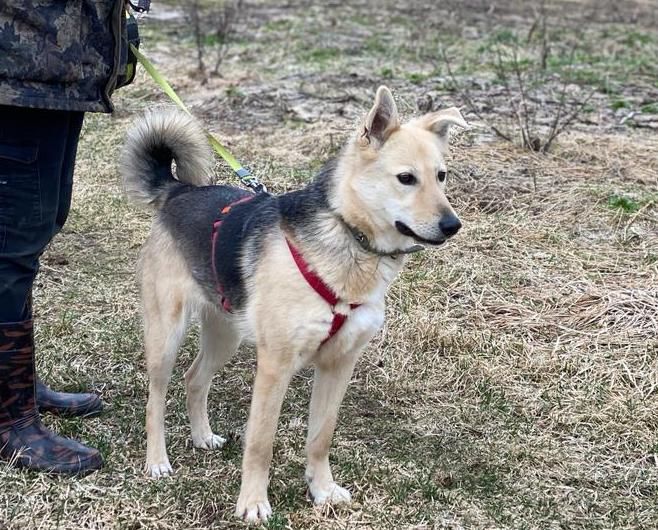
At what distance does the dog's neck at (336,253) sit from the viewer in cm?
299

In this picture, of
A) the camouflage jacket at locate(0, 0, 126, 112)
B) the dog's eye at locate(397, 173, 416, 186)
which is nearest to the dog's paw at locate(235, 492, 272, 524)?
the dog's eye at locate(397, 173, 416, 186)

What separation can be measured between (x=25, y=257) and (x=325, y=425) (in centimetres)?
124

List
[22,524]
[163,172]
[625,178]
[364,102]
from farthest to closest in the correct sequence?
1. [364,102]
2. [625,178]
3. [163,172]
4. [22,524]

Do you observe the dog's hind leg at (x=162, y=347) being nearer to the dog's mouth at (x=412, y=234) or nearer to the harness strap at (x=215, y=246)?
the harness strap at (x=215, y=246)

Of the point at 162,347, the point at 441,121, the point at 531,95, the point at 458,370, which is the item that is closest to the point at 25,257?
the point at 162,347

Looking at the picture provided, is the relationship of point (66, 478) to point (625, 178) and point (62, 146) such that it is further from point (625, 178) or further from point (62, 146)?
point (625, 178)

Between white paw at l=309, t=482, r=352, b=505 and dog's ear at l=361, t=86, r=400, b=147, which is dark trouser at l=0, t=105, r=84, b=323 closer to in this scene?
dog's ear at l=361, t=86, r=400, b=147

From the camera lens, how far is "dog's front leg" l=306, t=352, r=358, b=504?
10.5ft

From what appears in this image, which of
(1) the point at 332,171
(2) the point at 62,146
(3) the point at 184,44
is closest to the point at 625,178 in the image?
(1) the point at 332,171

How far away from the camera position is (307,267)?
301cm

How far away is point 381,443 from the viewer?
3.72 m

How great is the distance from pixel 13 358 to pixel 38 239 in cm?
46

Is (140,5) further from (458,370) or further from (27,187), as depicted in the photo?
(458,370)

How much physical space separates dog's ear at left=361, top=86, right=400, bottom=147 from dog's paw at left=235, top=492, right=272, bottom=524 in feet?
4.41
